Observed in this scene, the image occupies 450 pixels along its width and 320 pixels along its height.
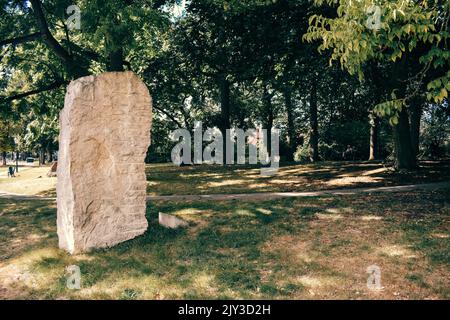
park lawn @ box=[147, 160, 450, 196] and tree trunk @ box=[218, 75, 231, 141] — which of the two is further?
tree trunk @ box=[218, 75, 231, 141]

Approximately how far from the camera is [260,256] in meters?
6.53

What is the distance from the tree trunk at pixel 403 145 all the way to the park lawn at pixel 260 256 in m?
5.12

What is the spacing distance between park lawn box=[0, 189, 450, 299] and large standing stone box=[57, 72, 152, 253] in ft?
1.32

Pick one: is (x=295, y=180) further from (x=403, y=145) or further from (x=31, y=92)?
(x=31, y=92)

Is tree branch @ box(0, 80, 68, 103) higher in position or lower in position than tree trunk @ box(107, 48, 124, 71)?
lower

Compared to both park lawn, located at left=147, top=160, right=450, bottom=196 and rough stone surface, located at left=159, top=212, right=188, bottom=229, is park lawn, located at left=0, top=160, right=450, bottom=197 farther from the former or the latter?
rough stone surface, located at left=159, top=212, right=188, bottom=229

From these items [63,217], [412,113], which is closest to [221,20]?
[63,217]

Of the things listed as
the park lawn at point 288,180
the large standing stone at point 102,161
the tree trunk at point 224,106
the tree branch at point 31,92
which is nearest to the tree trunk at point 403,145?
the park lawn at point 288,180

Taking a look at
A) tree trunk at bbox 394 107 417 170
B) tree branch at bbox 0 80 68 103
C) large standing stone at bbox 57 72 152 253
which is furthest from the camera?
tree branch at bbox 0 80 68 103

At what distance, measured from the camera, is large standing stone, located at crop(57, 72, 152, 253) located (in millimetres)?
7047

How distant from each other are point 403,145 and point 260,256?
9961mm

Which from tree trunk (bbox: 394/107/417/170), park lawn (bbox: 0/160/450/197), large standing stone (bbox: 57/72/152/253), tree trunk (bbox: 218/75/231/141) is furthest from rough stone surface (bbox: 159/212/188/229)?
tree trunk (bbox: 218/75/231/141)

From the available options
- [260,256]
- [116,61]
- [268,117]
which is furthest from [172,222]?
[268,117]
